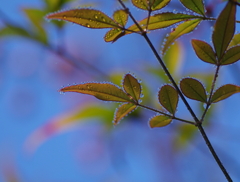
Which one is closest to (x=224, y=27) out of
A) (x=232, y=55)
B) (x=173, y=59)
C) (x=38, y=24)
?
(x=232, y=55)

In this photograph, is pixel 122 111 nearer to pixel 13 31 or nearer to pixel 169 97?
pixel 169 97

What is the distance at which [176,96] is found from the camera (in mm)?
348

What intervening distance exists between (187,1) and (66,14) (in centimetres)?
11

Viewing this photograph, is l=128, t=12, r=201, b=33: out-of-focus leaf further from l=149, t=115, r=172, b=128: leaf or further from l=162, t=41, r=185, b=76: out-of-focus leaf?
l=162, t=41, r=185, b=76: out-of-focus leaf

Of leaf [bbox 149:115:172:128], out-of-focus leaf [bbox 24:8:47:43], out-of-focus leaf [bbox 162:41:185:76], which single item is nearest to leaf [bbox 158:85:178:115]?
leaf [bbox 149:115:172:128]

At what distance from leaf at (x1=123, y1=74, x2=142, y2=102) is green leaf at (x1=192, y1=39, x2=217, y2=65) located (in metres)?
0.07

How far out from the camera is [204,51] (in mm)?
329

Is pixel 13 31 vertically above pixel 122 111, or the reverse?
pixel 13 31

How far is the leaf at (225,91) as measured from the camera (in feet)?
1.09

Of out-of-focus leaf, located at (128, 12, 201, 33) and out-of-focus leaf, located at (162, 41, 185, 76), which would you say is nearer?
out-of-focus leaf, located at (128, 12, 201, 33)

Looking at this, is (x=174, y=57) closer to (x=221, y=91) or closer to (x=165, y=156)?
(x=165, y=156)

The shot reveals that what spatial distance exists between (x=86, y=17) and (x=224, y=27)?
0.12 m

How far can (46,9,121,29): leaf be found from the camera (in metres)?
0.32

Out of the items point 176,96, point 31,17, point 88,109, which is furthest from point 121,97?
point 31,17
